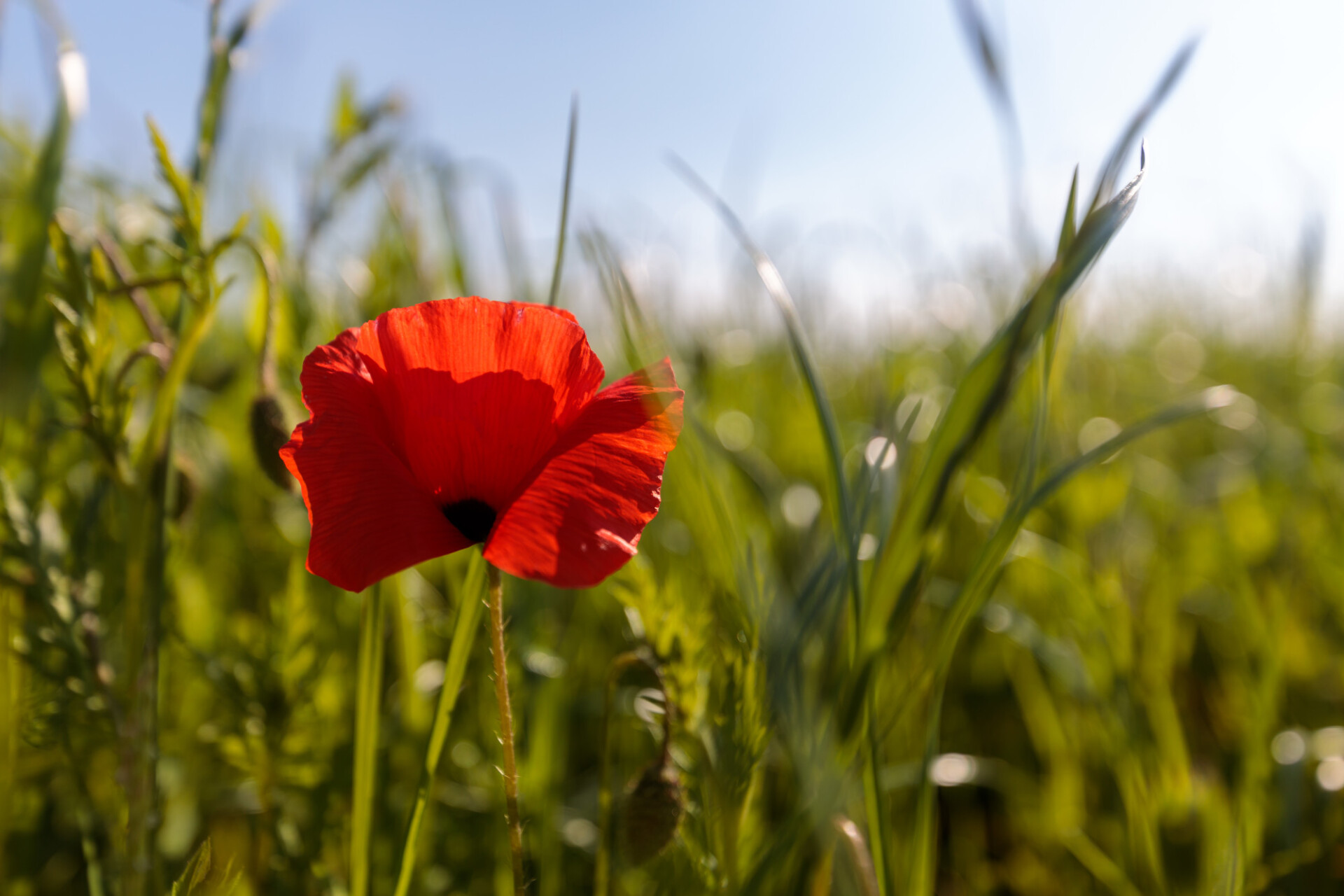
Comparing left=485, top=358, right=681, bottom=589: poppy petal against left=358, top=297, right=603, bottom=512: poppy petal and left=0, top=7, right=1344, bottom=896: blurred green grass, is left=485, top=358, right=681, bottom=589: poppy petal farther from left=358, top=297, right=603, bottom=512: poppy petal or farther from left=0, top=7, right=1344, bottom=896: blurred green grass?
left=0, top=7, right=1344, bottom=896: blurred green grass

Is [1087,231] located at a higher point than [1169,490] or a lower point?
higher

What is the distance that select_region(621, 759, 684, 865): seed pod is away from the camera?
570 millimetres

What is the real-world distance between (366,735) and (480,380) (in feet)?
Answer: 0.95

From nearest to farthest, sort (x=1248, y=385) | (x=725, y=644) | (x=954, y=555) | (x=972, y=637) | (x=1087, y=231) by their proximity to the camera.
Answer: (x=1087, y=231) < (x=725, y=644) < (x=972, y=637) < (x=954, y=555) < (x=1248, y=385)

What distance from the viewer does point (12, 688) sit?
65 centimetres

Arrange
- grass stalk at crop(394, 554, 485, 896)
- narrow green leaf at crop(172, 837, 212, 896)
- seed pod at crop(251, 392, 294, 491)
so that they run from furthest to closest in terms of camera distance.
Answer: seed pod at crop(251, 392, 294, 491), grass stalk at crop(394, 554, 485, 896), narrow green leaf at crop(172, 837, 212, 896)

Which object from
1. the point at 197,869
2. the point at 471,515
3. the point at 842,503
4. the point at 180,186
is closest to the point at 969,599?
the point at 842,503

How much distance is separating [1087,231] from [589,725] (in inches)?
42.5

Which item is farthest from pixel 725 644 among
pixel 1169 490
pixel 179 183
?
pixel 1169 490

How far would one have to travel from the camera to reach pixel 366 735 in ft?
2.00

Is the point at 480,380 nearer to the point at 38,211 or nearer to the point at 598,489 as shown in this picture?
the point at 598,489

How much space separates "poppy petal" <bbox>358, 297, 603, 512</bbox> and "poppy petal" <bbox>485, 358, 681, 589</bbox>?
0.8 inches

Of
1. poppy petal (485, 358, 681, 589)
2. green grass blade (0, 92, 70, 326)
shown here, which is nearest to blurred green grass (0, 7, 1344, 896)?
green grass blade (0, 92, 70, 326)

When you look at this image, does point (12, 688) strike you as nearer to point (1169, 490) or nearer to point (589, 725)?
point (589, 725)
